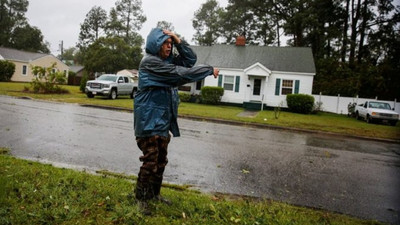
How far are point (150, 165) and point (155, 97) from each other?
0.77m

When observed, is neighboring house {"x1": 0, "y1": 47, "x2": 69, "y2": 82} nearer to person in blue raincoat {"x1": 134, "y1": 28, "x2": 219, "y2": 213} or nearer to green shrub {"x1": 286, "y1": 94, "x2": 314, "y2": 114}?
green shrub {"x1": 286, "y1": 94, "x2": 314, "y2": 114}

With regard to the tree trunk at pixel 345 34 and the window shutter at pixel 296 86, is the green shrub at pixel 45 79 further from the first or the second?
the tree trunk at pixel 345 34

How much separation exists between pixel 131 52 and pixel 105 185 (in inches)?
1931

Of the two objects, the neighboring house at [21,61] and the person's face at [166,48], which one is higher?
the neighboring house at [21,61]

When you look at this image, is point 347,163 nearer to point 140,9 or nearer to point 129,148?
point 129,148

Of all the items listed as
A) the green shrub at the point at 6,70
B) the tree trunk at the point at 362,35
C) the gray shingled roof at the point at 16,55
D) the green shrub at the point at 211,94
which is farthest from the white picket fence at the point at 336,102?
the gray shingled roof at the point at 16,55

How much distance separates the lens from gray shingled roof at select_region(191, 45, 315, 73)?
26438mm

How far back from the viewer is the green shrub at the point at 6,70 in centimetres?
3634

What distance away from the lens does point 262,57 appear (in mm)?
28250

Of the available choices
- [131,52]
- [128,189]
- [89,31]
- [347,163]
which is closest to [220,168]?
[128,189]

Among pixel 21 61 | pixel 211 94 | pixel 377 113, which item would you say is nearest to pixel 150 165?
pixel 377 113

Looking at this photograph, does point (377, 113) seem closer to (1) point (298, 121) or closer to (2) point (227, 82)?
(1) point (298, 121)

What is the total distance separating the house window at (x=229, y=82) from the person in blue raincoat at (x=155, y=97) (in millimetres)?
24101

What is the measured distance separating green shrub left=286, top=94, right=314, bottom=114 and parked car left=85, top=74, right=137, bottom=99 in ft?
44.4
